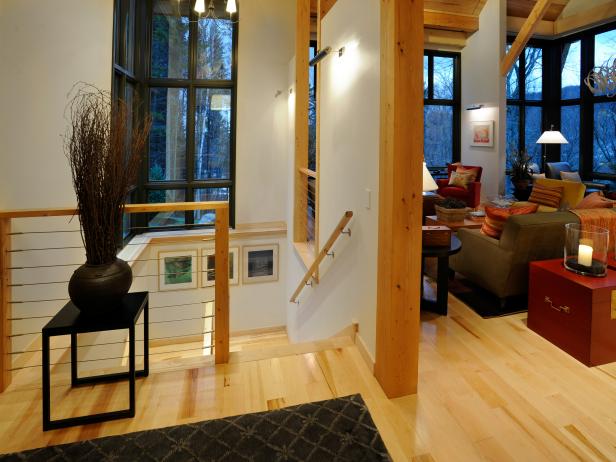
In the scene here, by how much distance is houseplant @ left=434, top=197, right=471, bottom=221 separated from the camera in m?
5.71

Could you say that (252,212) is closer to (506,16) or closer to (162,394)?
(162,394)

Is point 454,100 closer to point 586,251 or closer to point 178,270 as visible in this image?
point 178,270

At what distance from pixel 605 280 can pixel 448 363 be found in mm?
1184

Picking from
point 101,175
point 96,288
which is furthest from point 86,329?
point 101,175

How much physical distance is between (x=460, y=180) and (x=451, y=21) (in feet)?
10.2

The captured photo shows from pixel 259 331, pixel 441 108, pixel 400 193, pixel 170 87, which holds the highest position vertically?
pixel 441 108

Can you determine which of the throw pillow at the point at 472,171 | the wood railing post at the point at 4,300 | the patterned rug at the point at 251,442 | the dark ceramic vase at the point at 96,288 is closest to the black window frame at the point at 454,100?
the throw pillow at the point at 472,171

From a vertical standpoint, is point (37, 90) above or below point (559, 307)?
above

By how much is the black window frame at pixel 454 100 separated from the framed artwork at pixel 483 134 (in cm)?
59

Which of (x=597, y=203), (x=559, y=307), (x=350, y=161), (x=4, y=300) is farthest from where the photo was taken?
(x=597, y=203)

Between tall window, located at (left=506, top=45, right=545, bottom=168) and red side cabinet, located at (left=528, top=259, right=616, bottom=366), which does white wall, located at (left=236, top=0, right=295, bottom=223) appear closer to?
red side cabinet, located at (left=528, top=259, right=616, bottom=366)

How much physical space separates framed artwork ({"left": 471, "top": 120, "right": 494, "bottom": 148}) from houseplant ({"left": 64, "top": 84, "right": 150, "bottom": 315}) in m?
7.66

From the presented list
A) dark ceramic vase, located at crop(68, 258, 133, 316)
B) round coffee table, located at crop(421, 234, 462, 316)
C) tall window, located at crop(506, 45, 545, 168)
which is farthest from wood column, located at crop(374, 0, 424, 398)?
tall window, located at crop(506, 45, 545, 168)

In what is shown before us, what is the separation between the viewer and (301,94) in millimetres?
5281
